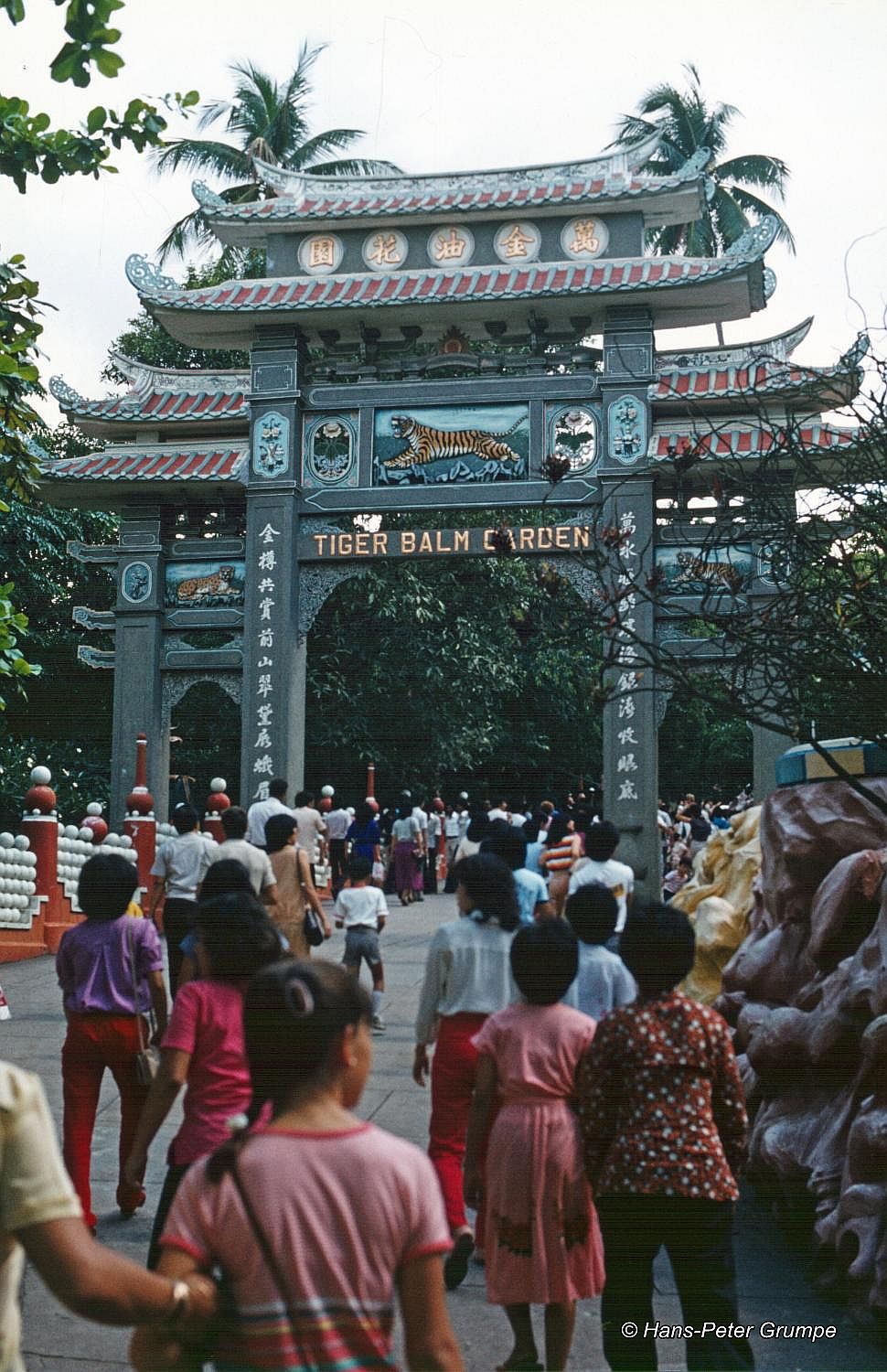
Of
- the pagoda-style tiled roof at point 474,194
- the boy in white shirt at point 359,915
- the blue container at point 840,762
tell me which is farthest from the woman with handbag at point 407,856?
the blue container at point 840,762

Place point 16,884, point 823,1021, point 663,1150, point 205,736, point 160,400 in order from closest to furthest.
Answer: point 663,1150 < point 823,1021 < point 16,884 < point 160,400 < point 205,736

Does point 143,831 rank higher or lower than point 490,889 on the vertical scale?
lower

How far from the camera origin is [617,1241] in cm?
358

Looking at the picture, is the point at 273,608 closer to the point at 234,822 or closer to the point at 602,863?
the point at 234,822

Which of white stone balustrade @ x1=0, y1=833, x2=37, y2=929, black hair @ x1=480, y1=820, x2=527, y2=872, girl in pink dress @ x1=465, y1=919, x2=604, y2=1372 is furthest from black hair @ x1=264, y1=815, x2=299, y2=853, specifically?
white stone balustrade @ x1=0, y1=833, x2=37, y2=929

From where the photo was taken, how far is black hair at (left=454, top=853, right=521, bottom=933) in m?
5.06

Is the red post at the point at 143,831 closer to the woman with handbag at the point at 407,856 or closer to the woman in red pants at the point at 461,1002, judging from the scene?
the woman with handbag at the point at 407,856

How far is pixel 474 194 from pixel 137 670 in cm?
763

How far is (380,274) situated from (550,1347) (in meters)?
17.1

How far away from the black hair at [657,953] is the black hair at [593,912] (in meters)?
1.24

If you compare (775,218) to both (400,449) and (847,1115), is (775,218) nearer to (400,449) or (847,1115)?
(400,449)

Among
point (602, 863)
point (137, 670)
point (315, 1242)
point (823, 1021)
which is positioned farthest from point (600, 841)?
point (137, 670)

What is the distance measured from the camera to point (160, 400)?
20469 millimetres

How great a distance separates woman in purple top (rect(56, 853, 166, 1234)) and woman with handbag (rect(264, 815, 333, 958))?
294cm
